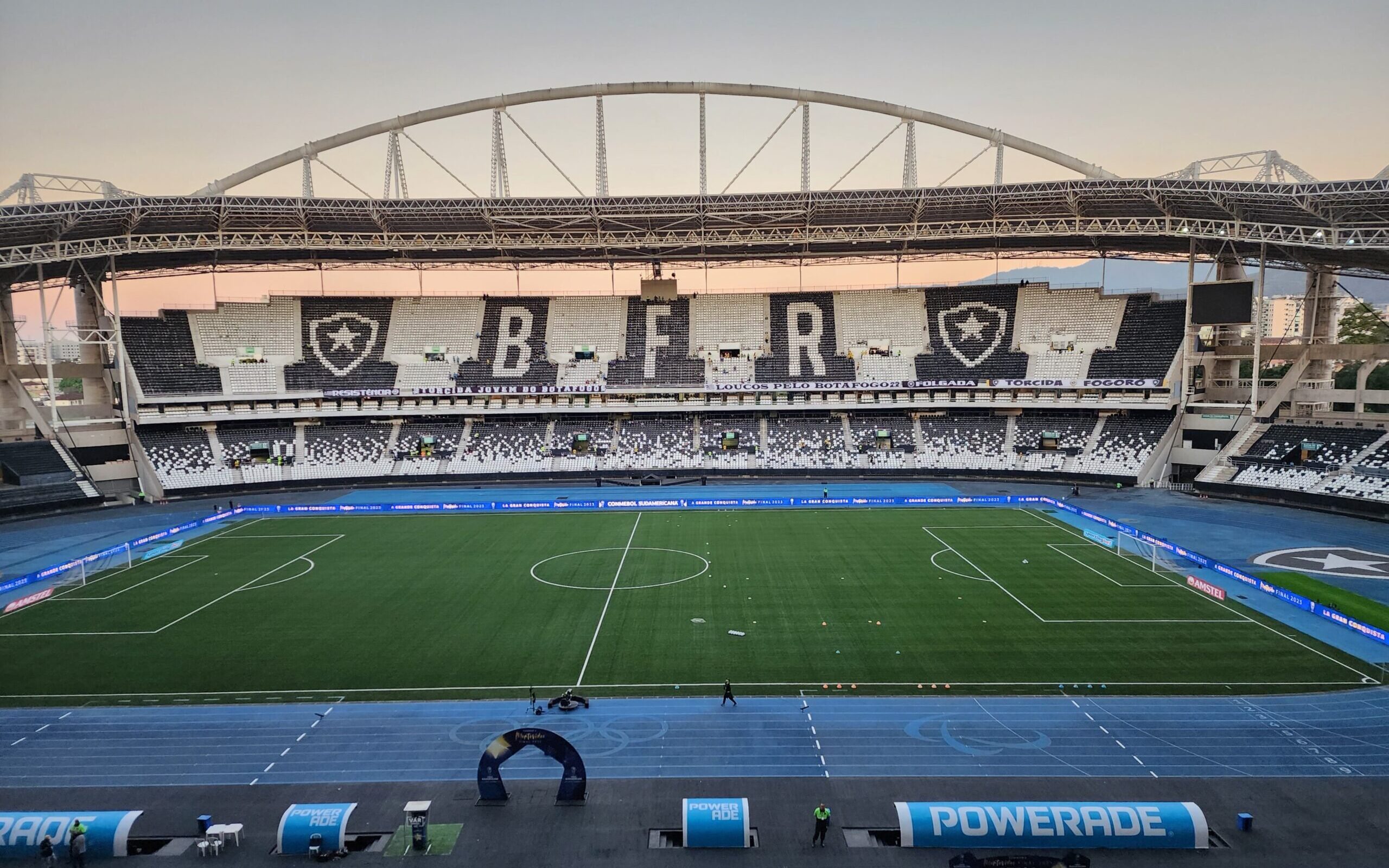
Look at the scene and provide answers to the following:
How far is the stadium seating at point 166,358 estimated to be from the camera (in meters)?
51.5

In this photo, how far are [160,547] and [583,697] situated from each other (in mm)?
26790

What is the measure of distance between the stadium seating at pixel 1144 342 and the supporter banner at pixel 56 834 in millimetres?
55244

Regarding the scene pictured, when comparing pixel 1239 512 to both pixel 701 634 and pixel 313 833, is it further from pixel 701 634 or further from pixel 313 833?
pixel 313 833

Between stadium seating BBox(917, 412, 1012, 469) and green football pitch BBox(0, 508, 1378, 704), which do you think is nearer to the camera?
green football pitch BBox(0, 508, 1378, 704)

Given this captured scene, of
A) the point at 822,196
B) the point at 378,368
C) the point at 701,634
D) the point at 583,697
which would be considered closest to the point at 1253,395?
the point at 822,196

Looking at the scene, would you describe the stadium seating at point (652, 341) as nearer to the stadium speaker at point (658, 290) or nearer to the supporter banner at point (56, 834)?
the stadium speaker at point (658, 290)

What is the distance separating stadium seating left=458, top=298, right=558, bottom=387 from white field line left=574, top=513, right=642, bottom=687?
21163 millimetres

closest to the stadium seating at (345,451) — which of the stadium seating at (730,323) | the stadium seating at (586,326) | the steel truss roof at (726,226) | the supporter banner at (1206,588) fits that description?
the steel truss roof at (726,226)

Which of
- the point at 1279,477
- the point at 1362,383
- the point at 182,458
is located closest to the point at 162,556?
the point at 182,458

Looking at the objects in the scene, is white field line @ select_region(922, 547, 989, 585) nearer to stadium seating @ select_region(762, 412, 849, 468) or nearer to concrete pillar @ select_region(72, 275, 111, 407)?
stadium seating @ select_region(762, 412, 849, 468)

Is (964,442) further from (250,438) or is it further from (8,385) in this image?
(8,385)

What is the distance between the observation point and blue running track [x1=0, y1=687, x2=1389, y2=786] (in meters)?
15.8

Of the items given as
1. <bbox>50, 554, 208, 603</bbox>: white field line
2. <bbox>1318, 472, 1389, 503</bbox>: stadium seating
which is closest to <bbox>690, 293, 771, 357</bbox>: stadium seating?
<bbox>1318, 472, 1389, 503</bbox>: stadium seating

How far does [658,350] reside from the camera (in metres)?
59.7
